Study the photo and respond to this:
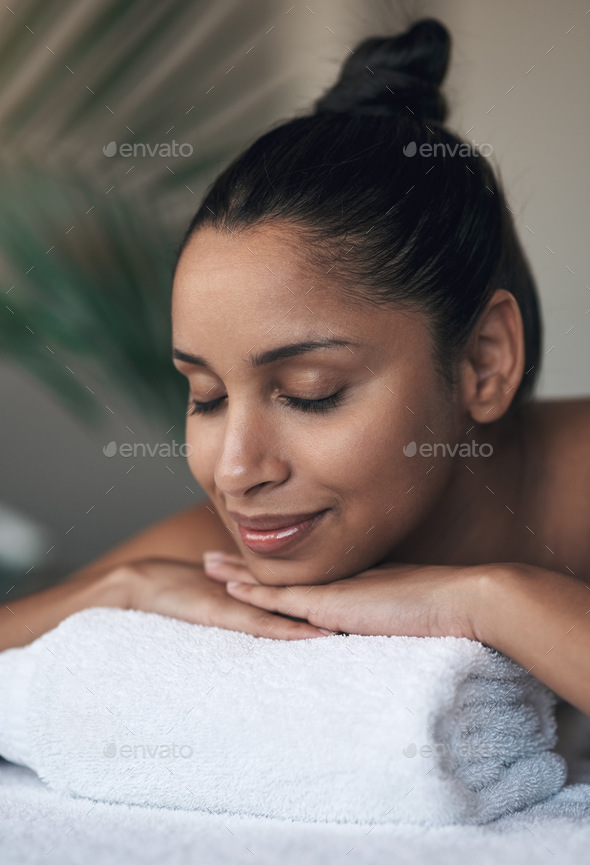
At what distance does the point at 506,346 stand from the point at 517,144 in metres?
0.90

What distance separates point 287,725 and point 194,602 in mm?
243

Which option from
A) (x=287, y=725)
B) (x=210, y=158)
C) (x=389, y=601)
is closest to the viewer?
(x=287, y=725)

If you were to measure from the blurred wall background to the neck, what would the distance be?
0.46 metres

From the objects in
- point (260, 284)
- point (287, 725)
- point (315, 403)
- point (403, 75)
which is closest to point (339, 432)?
point (315, 403)

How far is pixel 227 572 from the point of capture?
0.83 metres

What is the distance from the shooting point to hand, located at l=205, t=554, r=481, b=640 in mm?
627

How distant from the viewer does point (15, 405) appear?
155 cm

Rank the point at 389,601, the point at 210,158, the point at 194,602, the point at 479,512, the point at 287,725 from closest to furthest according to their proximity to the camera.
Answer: the point at 287,725 → the point at 389,601 → the point at 194,602 → the point at 479,512 → the point at 210,158

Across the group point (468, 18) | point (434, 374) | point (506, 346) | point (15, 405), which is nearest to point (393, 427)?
point (434, 374)

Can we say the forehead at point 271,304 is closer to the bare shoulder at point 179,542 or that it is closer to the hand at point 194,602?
the hand at point 194,602

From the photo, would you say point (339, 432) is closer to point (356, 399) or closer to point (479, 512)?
point (356, 399)

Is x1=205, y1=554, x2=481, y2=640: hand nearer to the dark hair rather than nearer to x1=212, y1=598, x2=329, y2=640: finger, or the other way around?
x1=212, y1=598, x2=329, y2=640: finger

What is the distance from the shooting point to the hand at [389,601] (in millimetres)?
627

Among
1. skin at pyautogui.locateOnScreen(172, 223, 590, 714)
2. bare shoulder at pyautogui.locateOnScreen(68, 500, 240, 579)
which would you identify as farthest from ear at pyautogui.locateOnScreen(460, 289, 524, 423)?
bare shoulder at pyautogui.locateOnScreen(68, 500, 240, 579)
